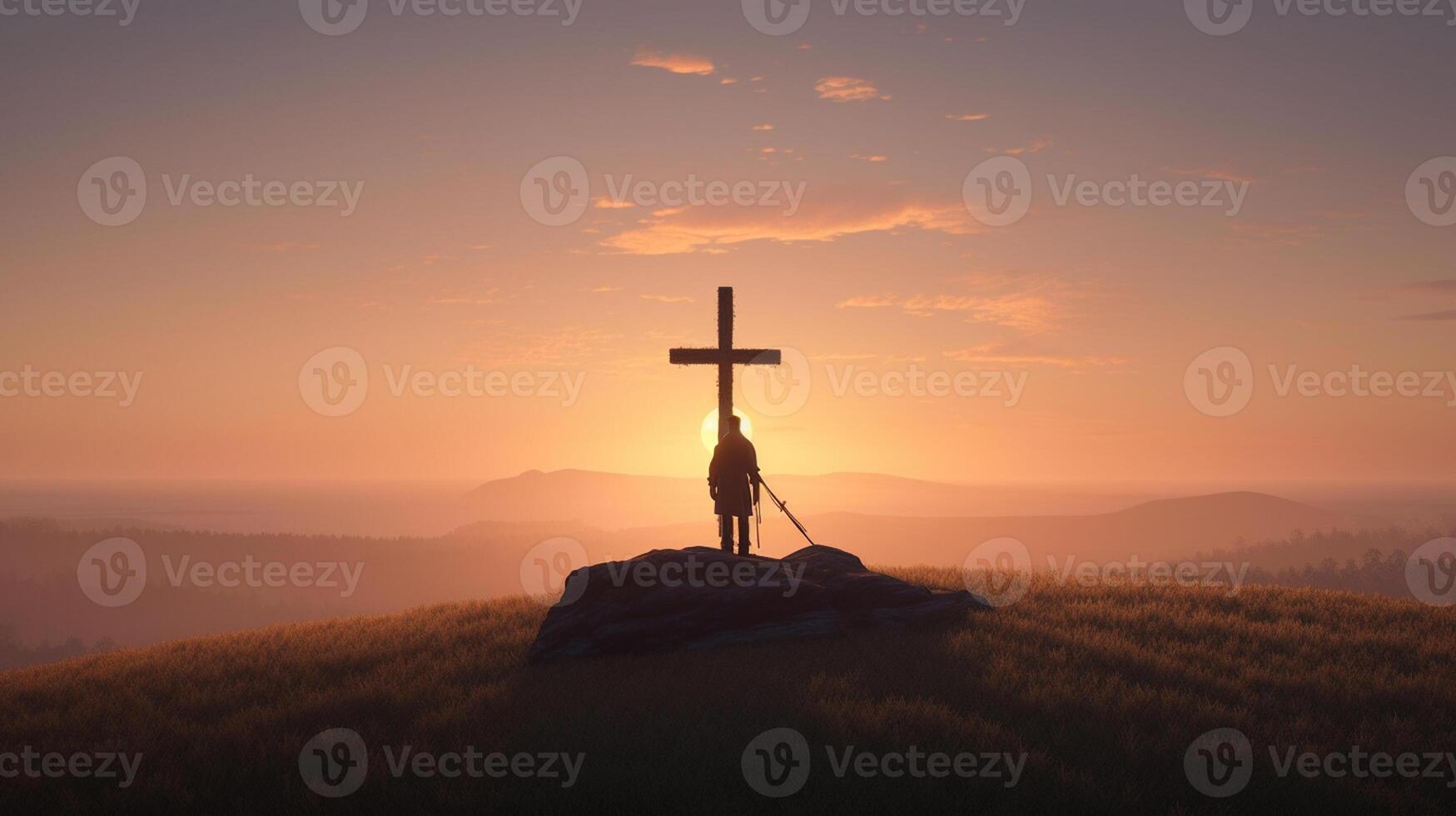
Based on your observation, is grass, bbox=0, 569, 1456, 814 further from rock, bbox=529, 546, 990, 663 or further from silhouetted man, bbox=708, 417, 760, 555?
silhouetted man, bbox=708, 417, 760, 555

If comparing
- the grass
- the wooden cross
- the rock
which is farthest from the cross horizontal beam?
the grass

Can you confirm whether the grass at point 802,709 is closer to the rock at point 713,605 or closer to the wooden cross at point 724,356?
the rock at point 713,605

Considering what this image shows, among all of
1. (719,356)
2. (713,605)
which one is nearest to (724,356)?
(719,356)

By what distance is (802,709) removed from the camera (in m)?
9.84

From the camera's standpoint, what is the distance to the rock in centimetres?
1311

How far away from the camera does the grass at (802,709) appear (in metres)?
8.05

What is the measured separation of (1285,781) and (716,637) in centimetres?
707

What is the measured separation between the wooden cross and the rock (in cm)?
421

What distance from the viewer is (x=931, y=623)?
14.0 m

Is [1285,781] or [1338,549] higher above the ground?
[1285,781]

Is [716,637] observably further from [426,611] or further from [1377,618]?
[1377,618]

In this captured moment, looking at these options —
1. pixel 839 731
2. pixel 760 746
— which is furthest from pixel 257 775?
pixel 839 731

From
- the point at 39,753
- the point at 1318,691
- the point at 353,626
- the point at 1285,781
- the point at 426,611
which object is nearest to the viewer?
the point at 1285,781

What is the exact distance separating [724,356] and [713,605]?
6500mm
